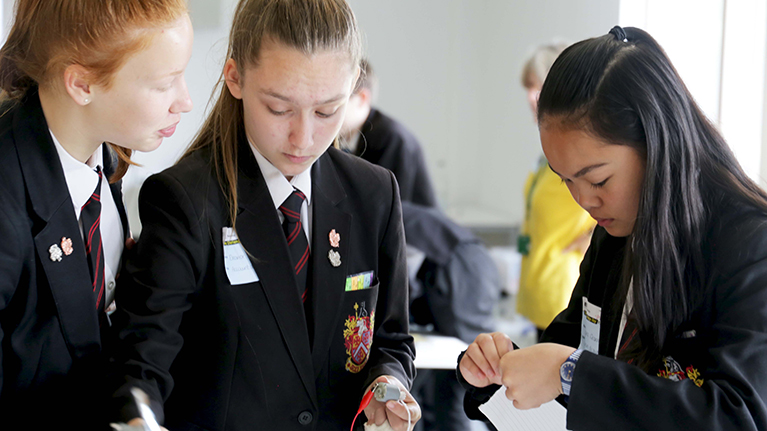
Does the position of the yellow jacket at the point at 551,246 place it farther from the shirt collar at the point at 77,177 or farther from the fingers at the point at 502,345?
the shirt collar at the point at 77,177

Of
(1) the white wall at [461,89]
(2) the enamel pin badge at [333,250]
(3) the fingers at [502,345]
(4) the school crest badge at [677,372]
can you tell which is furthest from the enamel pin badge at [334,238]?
(1) the white wall at [461,89]

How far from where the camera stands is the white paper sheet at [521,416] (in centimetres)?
112

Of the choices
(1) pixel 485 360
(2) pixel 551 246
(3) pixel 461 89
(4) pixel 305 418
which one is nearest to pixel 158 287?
(4) pixel 305 418

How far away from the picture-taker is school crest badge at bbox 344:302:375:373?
1.18 meters

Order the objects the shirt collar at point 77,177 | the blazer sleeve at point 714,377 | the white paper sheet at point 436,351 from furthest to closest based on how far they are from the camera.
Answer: the white paper sheet at point 436,351 → the shirt collar at point 77,177 → the blazer sleeve at point 714,377

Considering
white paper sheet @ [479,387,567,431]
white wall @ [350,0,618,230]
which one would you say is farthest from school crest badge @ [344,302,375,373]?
white wall @ [350,0,618,230]

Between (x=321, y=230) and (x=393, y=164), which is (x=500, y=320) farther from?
(x=321, y=230)

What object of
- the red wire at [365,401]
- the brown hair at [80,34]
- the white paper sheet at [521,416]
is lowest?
the white paper sheet at [521,416]

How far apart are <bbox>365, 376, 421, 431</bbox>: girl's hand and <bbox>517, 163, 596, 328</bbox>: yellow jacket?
1.80m

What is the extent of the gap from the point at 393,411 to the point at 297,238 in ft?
1.14

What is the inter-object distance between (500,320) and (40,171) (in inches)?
177

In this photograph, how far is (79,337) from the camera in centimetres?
104

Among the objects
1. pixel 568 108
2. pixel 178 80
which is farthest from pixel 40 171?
pixel 568 108

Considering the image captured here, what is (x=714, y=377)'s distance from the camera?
33.9 inches
